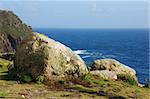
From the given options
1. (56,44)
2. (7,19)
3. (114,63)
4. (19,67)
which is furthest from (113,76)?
(7,19)

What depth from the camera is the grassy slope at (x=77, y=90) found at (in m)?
22.0

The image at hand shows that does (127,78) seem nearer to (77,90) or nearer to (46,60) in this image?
(77,90)

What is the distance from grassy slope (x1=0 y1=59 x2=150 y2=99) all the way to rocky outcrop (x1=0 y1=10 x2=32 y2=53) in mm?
69993

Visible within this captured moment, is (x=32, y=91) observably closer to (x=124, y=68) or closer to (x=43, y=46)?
(x=43, y=46)

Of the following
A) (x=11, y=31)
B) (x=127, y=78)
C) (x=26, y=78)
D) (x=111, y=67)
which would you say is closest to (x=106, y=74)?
(x=127, y=78)

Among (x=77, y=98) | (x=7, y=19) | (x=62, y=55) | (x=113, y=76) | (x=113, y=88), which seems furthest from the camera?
(x=7, y=19)

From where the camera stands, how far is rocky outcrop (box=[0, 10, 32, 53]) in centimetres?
9862

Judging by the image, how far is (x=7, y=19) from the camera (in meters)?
113

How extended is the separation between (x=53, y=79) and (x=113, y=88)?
4039mm

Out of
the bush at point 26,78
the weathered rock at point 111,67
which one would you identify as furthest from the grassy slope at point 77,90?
the weathered rock at point 111,67

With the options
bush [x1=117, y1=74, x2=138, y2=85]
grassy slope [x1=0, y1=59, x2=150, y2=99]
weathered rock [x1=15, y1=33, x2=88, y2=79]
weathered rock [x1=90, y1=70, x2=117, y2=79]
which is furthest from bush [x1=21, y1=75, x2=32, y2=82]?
bush [x1=117, y1=74, x2=138, y2=85]

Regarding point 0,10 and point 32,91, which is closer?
point 32,91

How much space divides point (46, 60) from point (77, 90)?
3427 millimetres

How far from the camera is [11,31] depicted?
10731cm
